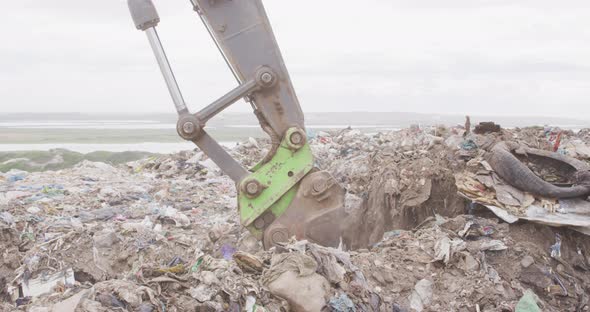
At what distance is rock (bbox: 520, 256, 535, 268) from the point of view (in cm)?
407

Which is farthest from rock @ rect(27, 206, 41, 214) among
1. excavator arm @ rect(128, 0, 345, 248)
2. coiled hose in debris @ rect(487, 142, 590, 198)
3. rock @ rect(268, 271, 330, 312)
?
coiled hose in debris @ rect(487, 142, 590, 198)

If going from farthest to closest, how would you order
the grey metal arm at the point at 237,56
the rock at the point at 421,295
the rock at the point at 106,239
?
the rock at the point at 106,239
the grey metal arm at the point at 237,56
the rock at the point at 421,295

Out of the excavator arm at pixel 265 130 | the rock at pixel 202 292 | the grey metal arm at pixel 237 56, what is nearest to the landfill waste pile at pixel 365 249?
the rock at pixel 202 292

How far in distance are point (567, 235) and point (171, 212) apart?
411 cm

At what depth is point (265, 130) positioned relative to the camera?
4.51m

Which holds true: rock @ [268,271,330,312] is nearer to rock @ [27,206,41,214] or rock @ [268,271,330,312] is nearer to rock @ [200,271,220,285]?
A: rock @ [200,271,220,285]

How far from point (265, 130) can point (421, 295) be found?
168 cm

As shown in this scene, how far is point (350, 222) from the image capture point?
15.4ft

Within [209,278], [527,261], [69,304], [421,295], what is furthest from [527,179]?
[69,304]

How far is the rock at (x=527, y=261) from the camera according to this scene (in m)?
4.07

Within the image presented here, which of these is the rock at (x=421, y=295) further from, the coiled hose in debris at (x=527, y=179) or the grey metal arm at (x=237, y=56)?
the grey metal arm at (x=237, y=56)

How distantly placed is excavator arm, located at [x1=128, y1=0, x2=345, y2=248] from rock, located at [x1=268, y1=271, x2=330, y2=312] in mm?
1140

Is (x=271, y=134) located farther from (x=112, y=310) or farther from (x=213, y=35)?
(x=112, y=310)

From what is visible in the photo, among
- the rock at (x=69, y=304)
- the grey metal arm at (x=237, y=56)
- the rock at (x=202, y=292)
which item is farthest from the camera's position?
the grey metal arm at (x=237, y=56)
